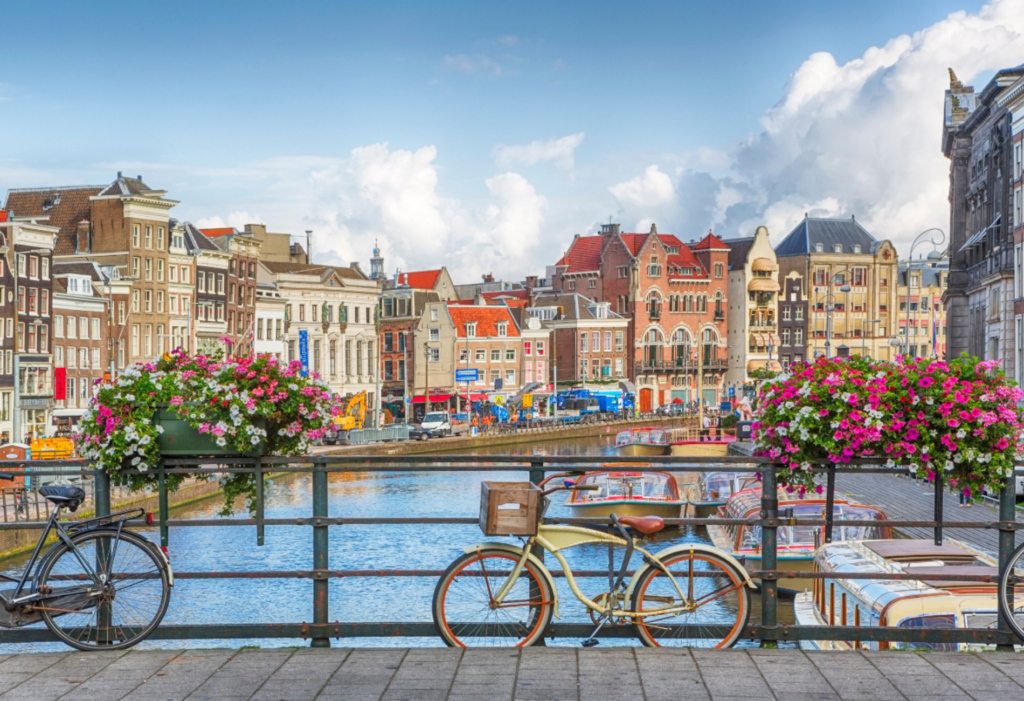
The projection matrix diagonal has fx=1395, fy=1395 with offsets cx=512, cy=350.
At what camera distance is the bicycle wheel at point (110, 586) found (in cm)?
811

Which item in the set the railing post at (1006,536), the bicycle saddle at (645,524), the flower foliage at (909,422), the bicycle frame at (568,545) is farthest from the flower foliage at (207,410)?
the railing post at (1006,536)

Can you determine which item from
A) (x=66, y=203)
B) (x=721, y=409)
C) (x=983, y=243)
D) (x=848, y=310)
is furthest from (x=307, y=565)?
(x=848, y=310)

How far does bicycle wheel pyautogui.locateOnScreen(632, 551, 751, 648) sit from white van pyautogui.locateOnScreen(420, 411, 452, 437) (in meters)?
72.9

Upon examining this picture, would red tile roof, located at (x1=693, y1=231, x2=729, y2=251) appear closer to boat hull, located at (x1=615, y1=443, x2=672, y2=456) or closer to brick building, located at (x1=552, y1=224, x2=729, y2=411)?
brick building, located at (x1=552, y1=224, x2=729, y2=411)

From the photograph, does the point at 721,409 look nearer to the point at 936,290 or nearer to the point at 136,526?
the point at 936,290

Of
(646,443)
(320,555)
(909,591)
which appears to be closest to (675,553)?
(320,555)

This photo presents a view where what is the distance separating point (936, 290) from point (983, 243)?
77405mm

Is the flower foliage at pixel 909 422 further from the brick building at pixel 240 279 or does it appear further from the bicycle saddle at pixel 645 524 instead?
the brick building at pixel 240 279

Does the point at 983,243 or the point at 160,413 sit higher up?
the point at 983,243

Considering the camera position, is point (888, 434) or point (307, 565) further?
point (307, 565)

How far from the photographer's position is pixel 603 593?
26.9 ft

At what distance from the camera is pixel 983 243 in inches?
2266

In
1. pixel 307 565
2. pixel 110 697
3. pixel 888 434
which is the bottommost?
pixel 307 565

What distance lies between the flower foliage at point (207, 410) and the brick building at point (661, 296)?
4322 inches
